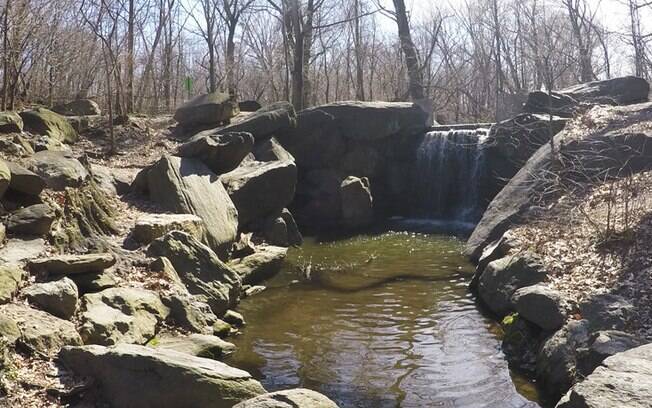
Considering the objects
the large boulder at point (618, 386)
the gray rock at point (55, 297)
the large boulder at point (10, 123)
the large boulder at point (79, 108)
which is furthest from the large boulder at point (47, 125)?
the large boulder at point (618, 386)

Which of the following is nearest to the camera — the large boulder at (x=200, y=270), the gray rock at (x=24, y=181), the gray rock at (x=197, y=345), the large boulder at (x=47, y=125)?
the gray rock at (x=197, y=345)

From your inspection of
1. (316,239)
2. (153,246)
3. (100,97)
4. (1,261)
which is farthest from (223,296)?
(100,97)

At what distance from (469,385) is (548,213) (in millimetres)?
6277

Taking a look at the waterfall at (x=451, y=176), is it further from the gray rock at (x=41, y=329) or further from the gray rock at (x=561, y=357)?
the gray rock at (x=41, y=329)

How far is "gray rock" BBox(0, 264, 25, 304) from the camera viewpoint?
662 centimetres

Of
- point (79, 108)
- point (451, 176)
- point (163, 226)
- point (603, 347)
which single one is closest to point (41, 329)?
point (163, 226)

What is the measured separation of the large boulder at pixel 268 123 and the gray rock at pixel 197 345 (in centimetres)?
979

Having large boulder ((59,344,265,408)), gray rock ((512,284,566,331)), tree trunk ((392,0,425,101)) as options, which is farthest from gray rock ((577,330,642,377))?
tree trunk ((392,0,425,101))

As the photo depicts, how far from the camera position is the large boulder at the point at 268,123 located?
676 inches

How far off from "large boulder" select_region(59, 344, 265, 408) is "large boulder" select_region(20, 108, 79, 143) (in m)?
9.25

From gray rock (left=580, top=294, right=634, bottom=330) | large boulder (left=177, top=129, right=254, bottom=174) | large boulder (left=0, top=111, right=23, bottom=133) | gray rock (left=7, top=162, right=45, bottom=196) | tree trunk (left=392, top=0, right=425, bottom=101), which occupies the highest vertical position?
tree trunk (left=392, top=0, right=425, bottom=101)

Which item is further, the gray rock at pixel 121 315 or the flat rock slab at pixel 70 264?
the flat rock slab at pixel 70 264

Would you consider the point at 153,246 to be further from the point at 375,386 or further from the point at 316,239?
the point at 316,239

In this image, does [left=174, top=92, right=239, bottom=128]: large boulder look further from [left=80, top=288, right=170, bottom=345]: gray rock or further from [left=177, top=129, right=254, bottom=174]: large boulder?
[left=80, top=288, right=170, bottom=345]: gray rock
